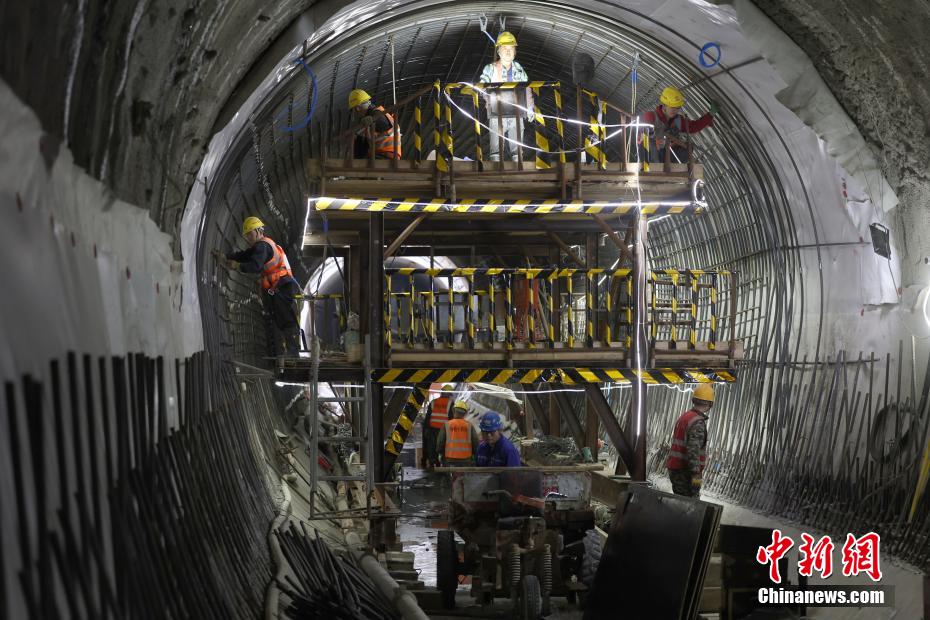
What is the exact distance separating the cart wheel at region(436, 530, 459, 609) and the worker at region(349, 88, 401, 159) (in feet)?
14.8

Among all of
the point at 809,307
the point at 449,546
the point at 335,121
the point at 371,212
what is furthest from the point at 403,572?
the point at 335,121

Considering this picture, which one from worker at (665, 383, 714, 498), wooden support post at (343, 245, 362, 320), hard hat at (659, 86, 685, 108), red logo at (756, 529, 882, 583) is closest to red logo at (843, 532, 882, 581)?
red logo at (756, 529, 882, 583)

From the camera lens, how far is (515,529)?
862 centimetres

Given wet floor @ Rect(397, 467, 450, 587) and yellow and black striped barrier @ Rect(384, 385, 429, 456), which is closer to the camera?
wet floor @ Rect(397, 467, 450, 587)

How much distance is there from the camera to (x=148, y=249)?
17.7ft

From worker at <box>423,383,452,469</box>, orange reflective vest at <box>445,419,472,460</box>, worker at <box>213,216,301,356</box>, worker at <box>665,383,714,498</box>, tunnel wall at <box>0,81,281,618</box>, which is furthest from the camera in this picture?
worker at <box>423,383,452,469</box>

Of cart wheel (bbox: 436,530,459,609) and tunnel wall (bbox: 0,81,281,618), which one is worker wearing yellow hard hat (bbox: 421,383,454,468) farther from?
tunnel wall (bbox: 0,81,281,618)

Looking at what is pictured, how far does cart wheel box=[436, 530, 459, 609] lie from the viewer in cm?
898

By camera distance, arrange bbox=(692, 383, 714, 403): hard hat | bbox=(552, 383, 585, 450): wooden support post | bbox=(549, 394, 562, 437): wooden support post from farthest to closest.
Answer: bbox=(549, 394, 562, 437): wooden support post, bbox=(552, 383, 585, 450): wooden support post, bbox=(692, 383, 714, 403): hard hat

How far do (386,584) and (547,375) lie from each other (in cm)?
439

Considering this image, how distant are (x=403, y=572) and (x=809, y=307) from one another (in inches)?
235

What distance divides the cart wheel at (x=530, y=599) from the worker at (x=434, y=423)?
7465mm

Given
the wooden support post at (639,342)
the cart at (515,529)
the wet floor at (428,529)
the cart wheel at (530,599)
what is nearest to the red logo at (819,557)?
the cart at (515,529)

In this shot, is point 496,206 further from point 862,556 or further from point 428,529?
point 862,556
